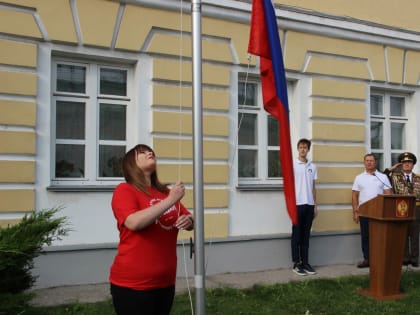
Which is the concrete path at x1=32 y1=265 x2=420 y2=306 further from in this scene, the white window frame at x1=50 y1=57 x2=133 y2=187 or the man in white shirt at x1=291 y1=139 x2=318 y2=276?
the white window frame at x1=50 y1=57 x2=133 y2=187

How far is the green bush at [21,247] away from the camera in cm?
324

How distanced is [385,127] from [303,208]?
2.97 m

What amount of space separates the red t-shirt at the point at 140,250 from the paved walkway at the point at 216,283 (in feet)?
7.83

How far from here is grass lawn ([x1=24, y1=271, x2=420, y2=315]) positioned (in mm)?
5281

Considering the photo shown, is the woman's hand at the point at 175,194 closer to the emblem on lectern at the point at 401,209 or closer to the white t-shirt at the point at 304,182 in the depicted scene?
the emblem on lectern at the point at 401,209

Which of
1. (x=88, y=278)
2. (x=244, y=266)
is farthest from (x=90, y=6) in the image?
(x=244, y=266)

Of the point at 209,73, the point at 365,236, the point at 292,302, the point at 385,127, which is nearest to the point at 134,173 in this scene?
the point at 292,302

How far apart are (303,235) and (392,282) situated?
1.75 metres

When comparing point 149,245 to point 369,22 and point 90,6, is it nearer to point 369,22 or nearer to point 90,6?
point 90,6

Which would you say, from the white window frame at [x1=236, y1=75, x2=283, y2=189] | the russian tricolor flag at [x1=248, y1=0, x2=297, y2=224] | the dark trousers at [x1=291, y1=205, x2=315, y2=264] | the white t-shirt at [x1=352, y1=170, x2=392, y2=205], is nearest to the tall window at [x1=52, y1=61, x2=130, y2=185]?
the white window frame at [x1=236, y1=75, x2=283, y2=189]

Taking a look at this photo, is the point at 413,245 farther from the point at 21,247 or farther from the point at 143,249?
the point at 21,247

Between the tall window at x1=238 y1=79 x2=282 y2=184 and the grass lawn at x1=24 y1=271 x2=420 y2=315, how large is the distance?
1.98 metres

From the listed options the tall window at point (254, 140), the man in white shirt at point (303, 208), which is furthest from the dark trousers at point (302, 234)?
the tall window at point (254, 140)

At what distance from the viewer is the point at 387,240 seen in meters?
5.87
